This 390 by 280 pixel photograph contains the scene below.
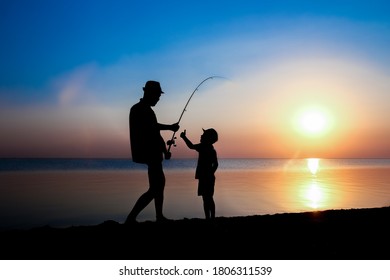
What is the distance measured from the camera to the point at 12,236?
562cm

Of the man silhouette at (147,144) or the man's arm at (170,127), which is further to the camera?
the man's arm at (170,127)

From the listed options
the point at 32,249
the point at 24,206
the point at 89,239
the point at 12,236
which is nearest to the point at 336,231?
the point at 89,239

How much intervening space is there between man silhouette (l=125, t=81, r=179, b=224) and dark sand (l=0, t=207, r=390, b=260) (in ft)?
1.67

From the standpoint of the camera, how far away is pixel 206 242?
5.23 meters

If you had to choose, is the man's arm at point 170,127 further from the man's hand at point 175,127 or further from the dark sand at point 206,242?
the dark sand at point 206,242

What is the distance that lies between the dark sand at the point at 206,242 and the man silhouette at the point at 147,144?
0.51 metres

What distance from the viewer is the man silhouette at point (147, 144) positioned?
574 centimetres

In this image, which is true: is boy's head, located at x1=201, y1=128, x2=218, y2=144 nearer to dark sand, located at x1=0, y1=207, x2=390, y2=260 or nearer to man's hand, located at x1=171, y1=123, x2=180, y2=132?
man's hand, located at x1=171, y1=123, x2=180, y2=132

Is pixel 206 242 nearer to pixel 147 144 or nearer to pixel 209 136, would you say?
pixel 147 144

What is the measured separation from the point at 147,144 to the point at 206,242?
71.2 inches

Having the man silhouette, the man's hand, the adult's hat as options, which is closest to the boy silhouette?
the man's hand

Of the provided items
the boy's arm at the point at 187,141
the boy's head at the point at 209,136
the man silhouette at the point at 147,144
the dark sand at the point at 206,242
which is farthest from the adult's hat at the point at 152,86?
the dark sand at the point at 206,242

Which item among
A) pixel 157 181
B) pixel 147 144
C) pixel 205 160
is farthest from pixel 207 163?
pixel 147 144
